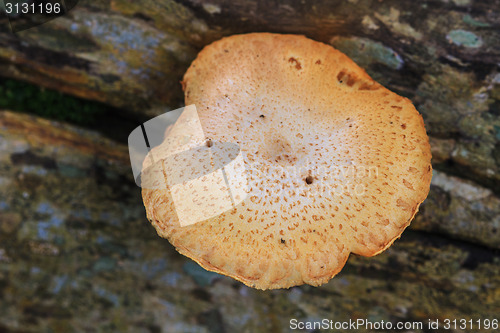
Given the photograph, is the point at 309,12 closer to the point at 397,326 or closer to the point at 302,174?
the point at 302,174

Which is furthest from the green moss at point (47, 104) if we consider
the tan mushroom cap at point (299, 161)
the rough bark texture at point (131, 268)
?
the tan mushroom cap at point (299, 161)

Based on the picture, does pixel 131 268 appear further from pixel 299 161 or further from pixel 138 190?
pixel 299 161

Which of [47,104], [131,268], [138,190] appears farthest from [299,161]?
[47,104]

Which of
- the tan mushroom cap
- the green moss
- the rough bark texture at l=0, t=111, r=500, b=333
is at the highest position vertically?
the tan mushroom cap

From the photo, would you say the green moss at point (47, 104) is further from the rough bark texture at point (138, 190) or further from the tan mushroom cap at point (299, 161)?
the tan mushroom cap at point (299, 161)

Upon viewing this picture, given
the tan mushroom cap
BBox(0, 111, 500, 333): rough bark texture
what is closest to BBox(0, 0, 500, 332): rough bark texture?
BBox(0, 111, 500, 333): rough bark texture

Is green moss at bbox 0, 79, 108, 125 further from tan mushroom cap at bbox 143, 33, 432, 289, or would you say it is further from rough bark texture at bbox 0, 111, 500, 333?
tan mushroom cap at bbox 143, 33, 432, 289
